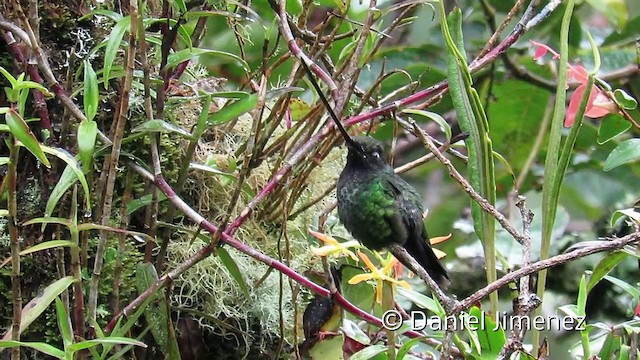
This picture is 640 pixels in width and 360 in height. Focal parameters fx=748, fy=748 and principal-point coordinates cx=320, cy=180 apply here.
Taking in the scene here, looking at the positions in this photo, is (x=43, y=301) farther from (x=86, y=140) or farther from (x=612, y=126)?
(x=612, y=126)

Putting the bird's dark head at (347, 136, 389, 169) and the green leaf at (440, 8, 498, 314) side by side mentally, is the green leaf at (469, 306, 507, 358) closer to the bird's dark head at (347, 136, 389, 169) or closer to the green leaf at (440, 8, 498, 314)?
the green leaf at (440, 8, 498, 314)

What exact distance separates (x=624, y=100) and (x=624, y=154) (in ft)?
0.51

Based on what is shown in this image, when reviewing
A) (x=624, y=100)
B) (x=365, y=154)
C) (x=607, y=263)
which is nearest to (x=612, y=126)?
(x=624, y=100)

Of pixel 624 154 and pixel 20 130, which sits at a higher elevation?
pixel 624 154

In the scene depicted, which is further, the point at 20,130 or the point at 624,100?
the point at 624,100

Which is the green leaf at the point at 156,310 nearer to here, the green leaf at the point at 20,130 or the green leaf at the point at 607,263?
the green leaf at the point at 20,130

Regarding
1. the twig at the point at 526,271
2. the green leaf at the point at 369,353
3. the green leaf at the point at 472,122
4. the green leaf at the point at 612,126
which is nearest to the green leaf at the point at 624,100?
the green leaf at the point at 612,126

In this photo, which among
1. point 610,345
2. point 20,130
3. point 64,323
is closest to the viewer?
point 20,130

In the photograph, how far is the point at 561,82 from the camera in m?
1.09

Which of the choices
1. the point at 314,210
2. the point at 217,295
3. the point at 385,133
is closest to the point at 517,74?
the point at 385,133

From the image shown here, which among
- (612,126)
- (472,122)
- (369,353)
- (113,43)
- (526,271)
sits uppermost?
(612,126)

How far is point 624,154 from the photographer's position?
1.07m

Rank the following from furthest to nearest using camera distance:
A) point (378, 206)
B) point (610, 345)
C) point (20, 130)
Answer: point (378, 206)
point (610, 345)
point (20, 130)

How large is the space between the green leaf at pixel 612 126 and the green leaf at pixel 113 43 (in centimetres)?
75
